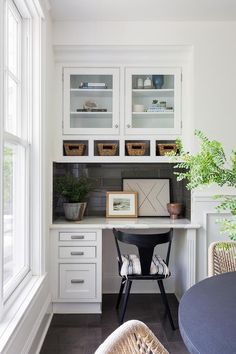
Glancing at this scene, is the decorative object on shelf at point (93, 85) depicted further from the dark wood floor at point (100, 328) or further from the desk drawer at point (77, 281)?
the dark wood floor at point (100, 328)

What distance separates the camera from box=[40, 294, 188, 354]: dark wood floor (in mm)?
2336

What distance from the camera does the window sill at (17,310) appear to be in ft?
5.11

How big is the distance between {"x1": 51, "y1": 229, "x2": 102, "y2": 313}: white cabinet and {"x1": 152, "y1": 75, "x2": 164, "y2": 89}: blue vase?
1.54 metres

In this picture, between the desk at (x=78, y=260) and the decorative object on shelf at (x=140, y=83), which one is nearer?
the desk at (x=78, y=260)

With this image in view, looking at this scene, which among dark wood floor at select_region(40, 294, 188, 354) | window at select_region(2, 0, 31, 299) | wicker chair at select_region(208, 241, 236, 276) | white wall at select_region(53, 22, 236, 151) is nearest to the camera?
wicker chair at select_region(208, 241, 236, 276)

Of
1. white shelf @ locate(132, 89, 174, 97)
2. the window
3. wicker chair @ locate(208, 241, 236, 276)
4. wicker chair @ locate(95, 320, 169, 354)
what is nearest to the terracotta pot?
the window

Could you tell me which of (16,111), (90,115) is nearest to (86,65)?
(90,115)

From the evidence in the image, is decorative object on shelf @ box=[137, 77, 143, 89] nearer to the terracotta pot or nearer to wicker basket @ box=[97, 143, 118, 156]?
wicker basket @ box=[97, 143, 118, 156]

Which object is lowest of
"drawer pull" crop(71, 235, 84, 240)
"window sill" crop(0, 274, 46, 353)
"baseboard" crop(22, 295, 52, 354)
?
"baseboard" crop(22, 295, 52, 354)

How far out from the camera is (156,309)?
3.00 meters

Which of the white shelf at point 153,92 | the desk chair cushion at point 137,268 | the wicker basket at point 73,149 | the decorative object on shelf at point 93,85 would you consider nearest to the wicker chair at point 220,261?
the desk chair cushion at point 137,268

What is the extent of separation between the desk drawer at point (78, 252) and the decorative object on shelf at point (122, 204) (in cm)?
52

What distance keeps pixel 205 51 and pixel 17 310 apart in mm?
2678

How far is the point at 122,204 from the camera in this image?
3312 millimetres
